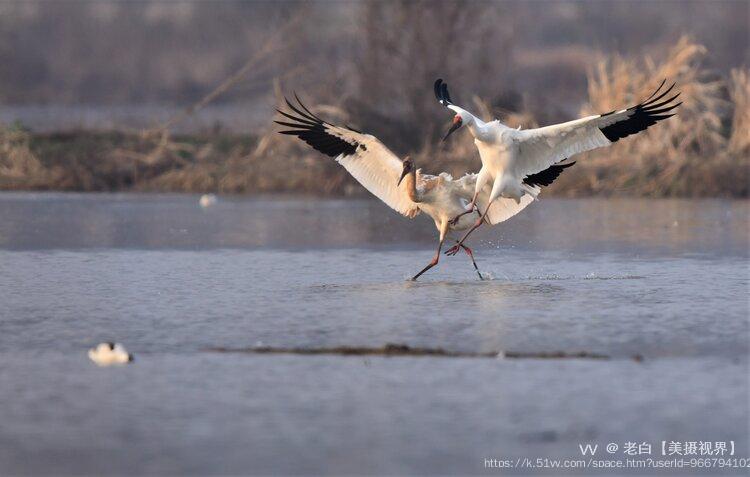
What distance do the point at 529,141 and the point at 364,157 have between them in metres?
1.42

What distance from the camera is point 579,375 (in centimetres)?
748

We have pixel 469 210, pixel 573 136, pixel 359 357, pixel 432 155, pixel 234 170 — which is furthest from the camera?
pixel 234 170

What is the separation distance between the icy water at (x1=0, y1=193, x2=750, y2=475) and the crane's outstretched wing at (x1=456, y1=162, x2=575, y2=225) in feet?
1.62

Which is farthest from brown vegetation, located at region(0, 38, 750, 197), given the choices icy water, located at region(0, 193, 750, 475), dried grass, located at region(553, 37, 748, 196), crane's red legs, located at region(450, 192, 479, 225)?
crane's red legs, located at region(450, 192, 479, 225)

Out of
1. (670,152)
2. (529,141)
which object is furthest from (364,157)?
(670,152)

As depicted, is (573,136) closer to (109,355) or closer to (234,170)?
(109,355)

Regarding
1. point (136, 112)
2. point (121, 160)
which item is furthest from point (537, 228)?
point (136, 112)

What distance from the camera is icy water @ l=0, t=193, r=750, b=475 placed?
620 centimetres

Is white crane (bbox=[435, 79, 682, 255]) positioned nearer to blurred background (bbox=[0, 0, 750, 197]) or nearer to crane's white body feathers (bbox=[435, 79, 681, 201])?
crane's white body feathers (bbox=[435, 79, 681, 201])

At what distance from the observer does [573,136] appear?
1191cm

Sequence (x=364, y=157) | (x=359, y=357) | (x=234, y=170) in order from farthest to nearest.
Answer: (x=234, y=170) → (x=364, y=157) → (x=359, y=357)

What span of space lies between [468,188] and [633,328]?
3438 mm

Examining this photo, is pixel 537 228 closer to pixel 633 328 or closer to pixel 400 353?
pixel 633 328

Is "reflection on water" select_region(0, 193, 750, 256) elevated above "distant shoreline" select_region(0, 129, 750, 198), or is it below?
below
